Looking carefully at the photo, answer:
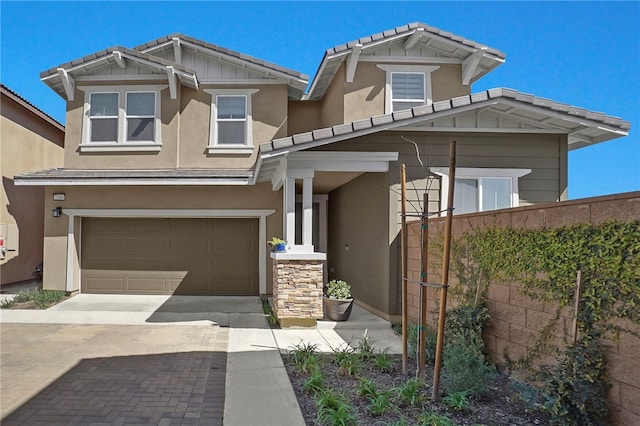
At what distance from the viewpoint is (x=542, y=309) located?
4461mm

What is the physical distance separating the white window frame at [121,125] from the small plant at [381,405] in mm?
9480

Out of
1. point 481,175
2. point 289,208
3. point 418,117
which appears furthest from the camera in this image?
point 481,175

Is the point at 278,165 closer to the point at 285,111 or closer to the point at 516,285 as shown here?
the point at 285,111

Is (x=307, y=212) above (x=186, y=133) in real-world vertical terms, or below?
below

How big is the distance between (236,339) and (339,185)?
5.20 meters

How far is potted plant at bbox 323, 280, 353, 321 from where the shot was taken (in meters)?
8.27

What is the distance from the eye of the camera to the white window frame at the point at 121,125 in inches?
456

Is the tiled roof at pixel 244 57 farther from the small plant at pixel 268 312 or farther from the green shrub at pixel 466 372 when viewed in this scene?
the green shrub at pixel 466 372

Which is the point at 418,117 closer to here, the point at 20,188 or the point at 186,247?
the point at 186,247

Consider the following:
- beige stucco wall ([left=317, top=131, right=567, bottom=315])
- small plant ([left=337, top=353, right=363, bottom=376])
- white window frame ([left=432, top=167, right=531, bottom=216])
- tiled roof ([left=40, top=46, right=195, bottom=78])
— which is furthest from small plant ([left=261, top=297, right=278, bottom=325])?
tiled roof ([left=40, top=46, right=195, bottom=78])

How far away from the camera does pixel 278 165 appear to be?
29.2 feet

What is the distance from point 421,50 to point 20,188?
465 inches

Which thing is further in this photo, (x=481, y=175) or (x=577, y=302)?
(x=481, y=175)

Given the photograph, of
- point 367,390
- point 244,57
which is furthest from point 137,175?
point 367,390
